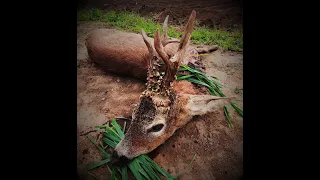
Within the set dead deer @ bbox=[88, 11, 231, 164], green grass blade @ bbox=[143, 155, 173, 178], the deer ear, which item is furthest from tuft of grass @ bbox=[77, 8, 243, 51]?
green grass blade @ bbox=[143, 155, 173, 178]

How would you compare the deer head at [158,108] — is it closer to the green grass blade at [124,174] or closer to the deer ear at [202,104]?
the deer ear at [202,104]

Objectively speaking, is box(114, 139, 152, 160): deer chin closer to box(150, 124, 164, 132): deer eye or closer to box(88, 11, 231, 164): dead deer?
box(88, 11, 231, 164): dead deer

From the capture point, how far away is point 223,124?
2330mm

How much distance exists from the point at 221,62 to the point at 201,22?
0.65 meters

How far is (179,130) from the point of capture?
2193 millimetres

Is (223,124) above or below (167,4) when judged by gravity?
below

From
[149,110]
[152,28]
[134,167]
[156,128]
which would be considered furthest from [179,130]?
[152,28]

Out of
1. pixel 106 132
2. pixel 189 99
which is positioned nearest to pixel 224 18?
pixel 189 99

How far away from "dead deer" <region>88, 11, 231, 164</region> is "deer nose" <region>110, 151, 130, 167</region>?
13 mm

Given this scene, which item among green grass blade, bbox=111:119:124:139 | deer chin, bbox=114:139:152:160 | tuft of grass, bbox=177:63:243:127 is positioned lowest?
deer chin, bbox=114:139:152:160

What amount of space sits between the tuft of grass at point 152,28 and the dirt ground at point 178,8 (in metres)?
0.07

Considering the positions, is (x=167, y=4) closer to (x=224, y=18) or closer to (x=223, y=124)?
(x=224, y=18)

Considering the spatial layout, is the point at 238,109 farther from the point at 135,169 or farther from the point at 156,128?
the point at 135,169

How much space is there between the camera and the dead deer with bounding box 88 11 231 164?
6.20ft
